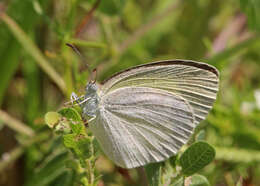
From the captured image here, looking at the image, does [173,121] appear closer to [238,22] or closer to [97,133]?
[97,133]

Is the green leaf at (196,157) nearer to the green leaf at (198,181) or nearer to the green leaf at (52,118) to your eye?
the green leaf at (198,181)

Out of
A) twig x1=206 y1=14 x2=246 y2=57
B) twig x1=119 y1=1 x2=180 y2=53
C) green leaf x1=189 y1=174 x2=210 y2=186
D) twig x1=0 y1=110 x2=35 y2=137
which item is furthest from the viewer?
twig x1=206 y1=14 x2=246 y2=57

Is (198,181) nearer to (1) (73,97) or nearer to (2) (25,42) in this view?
(1) (73,97)

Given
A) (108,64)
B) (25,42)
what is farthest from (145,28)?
(25,42)

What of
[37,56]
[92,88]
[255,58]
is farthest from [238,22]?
[92,88]

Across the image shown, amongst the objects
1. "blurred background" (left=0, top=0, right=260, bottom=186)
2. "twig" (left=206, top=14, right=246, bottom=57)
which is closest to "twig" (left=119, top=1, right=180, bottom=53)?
"blurred background" (left=0, top=0, right=260, bottom=186)

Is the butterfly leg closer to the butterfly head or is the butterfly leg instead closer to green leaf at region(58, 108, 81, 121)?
the butterfly head
